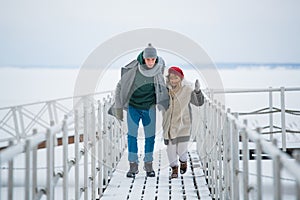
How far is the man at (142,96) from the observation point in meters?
3.27

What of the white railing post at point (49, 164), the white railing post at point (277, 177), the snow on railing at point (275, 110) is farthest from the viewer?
the snow on railing at point (275, 110)

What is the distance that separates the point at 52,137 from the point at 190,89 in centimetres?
169

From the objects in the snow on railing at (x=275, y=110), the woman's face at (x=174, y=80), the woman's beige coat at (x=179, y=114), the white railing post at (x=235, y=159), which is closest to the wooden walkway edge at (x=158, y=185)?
the woman's beige coat at (x=179, y=114)

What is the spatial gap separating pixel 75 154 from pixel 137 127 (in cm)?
103

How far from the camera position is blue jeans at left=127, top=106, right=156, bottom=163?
3.45m

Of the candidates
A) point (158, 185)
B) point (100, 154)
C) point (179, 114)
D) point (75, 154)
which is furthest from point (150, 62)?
point (75, 154)

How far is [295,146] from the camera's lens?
15.5 ft

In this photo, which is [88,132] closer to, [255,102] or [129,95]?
[129,95]

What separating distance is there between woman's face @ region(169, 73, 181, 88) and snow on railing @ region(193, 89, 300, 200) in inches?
14.1

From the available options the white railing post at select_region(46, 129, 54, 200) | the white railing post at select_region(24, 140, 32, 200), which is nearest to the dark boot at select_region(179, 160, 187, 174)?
the white railing post at select_region(46, 129, 54, 200)

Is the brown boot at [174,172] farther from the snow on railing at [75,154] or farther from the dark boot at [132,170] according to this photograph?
the snow on railing at [75,154]

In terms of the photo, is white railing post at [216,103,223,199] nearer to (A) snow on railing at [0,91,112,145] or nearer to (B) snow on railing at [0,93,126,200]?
(B) snow on railing at [0,93,126,200]

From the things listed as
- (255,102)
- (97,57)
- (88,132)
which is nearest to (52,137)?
(88,132)

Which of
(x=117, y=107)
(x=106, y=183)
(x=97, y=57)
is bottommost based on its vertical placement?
(x=106, y=183)
